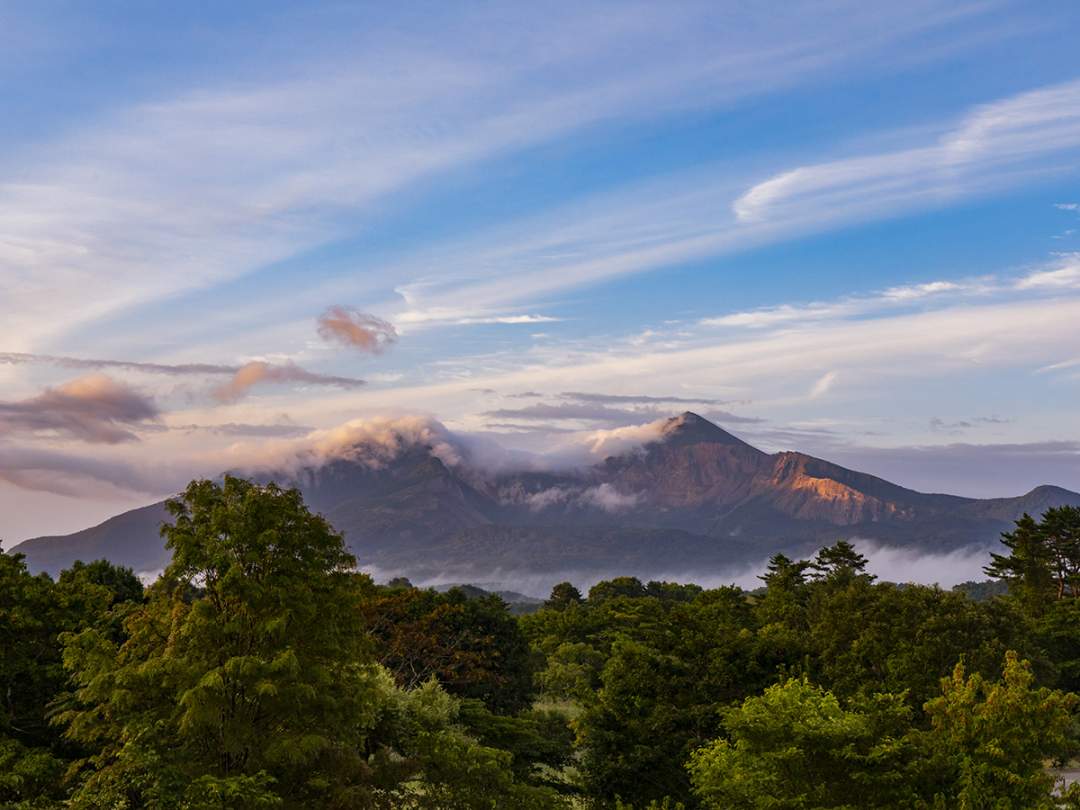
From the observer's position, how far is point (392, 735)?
34938mm

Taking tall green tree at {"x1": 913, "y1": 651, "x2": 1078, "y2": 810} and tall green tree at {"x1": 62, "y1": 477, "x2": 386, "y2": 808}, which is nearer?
tall green tree at {"x1": 62, "y1": 477, "x2": 386, "y2": 808}

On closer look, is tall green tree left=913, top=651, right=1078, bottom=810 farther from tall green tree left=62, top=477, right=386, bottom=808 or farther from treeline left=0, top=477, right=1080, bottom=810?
tall green tree left=62, top=477, right=386, bottom=808

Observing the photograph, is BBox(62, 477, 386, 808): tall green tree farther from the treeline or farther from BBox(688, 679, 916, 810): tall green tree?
BBox(688, 679, 916, 810): tall green tree

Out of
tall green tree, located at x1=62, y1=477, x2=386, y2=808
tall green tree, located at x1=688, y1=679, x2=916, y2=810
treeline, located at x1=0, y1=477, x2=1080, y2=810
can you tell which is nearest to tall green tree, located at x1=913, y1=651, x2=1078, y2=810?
treeline, located at x1=0, y1=477, x2=1080, y2=810

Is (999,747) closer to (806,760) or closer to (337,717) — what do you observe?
(806,760)

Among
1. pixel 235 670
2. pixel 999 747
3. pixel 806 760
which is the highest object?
pixel 235 670

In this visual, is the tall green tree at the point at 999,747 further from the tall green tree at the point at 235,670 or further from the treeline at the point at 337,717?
the tall green tree at the point at 235,670

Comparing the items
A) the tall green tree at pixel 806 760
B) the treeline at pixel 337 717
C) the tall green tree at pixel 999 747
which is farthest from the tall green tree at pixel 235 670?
the tall green tree at pixel 999 747

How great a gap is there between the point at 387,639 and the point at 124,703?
36.4 m

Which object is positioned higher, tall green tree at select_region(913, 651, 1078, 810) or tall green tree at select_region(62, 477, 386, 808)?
tall green tree at select_region(62, 477, 386, 808)

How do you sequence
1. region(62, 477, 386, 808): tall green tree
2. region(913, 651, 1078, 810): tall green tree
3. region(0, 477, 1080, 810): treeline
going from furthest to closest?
region(913, 651, 1078, 810): tall green tree → region(0, 477, 1080, 810): treeline → region(62, 477, 386, 808): tall green tree

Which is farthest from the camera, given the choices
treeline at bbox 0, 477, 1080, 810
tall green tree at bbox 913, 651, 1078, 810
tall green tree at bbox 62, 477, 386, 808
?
tall green tree at bbox 913, 651, 1078, 810

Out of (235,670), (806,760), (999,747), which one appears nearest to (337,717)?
(235,670)

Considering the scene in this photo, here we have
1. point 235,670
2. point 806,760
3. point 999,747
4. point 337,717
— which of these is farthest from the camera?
point 806,760
